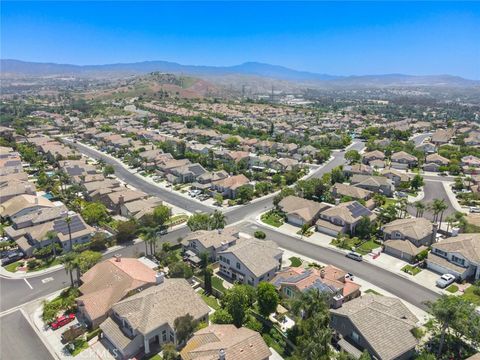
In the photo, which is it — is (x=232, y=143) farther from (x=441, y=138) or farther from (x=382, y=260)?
(x=441, y=138)

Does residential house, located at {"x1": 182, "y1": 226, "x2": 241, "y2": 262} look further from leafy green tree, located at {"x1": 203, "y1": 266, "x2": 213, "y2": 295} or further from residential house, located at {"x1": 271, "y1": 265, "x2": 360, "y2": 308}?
residential house, located at {"x1": 271, "y1": 265, "x2": 360, "y2": 308}

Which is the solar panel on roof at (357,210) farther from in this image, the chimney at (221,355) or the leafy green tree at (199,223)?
the chimney at (221,355)

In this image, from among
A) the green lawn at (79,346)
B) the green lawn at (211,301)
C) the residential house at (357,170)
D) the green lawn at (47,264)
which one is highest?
the residential house at (357,170)

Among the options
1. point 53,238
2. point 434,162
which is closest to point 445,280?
point 53,238

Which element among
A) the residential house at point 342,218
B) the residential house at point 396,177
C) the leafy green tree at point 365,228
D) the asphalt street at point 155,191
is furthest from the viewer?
the residential house at point 396,177

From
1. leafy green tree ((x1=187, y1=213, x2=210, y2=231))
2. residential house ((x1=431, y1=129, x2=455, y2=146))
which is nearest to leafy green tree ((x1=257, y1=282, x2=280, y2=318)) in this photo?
leafy green tree ((x1=187, y1=213, x2=210, y2=231))

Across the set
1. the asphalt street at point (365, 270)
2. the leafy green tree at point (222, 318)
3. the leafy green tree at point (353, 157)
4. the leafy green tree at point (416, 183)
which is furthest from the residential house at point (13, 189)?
the leafy green tree at point (353, 157)
